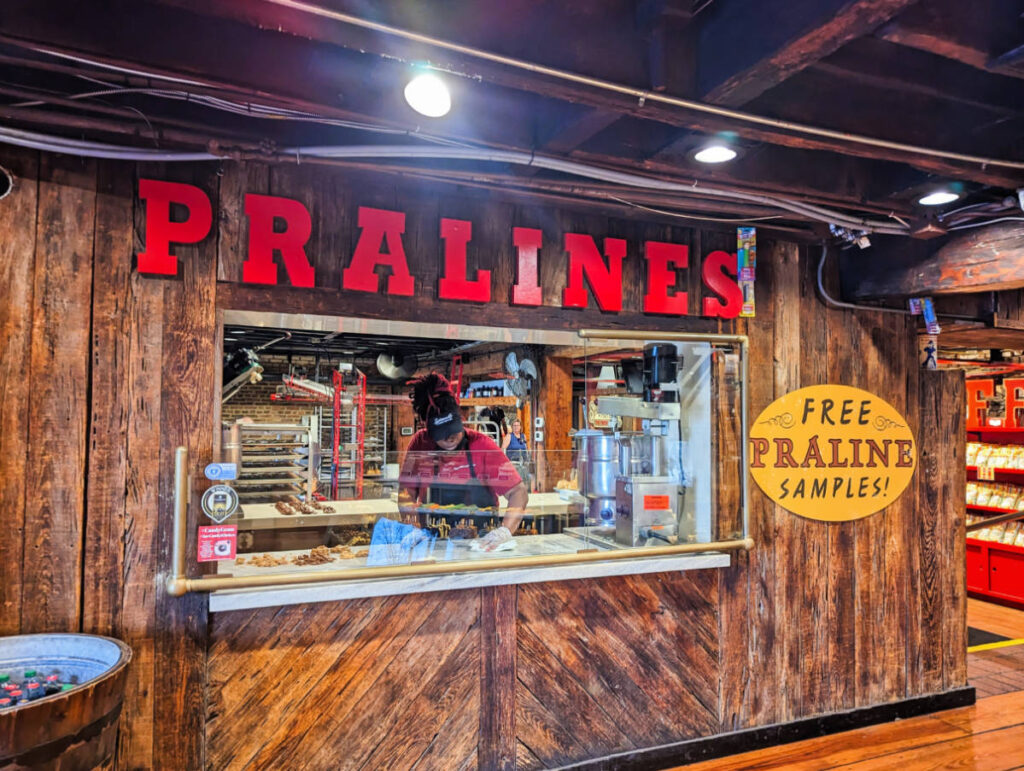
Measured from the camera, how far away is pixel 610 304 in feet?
10.7

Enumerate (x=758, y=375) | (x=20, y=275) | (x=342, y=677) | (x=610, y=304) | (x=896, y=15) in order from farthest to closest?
1. (x=758, y=375)
2. (x=610, y=304)
3. (x=342, y=677)
4. (x=20, y=275)
5. (x=896, y=15)

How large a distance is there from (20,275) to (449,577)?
1.94m

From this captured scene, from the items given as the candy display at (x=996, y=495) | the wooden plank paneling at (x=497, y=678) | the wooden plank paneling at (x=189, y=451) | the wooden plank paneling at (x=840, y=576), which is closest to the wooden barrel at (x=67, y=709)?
the wooden plank paneling at (x=189, y=451)

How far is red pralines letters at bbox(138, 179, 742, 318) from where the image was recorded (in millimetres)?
2566

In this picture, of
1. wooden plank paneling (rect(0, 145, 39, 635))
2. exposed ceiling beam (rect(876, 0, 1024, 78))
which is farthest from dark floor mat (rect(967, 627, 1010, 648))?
wooden plank paneling (rect(0, 145, 39, 635))

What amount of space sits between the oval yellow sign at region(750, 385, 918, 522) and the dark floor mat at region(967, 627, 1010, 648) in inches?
93.1

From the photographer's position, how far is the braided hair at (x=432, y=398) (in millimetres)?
4004

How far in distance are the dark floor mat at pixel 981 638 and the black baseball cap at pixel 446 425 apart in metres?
4.35

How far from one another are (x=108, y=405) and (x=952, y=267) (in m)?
3.85

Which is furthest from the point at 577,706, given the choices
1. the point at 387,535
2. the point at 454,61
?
the point at 454,61

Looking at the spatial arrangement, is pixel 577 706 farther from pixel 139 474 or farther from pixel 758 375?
pixel 139 474

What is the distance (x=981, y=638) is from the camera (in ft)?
17.6

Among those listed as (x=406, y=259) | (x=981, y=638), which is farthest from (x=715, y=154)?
(x=981, y=638)

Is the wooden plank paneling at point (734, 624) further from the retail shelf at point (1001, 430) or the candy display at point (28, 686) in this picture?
the retail shelf at point (1001, 430)
